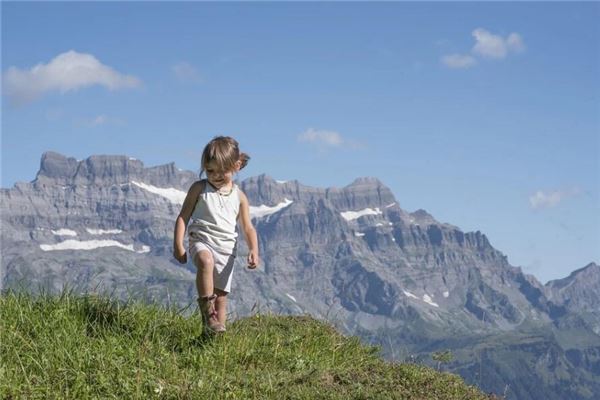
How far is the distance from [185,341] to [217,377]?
→ 166 cm

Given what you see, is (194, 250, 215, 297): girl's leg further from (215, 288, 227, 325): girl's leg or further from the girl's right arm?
the girl's right arm

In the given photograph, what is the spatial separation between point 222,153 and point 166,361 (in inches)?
123

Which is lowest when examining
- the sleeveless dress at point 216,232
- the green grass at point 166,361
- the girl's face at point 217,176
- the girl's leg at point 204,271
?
the green grass at point 166,361

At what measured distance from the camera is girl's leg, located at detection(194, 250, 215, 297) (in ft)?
38.1

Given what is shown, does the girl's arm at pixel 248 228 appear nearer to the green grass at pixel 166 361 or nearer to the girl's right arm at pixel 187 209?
the girl's right arm at pixel 187 209

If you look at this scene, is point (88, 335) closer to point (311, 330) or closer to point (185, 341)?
point (185, 341)

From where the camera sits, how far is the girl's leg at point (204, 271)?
11609 mm

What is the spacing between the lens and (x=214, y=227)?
1195 cm

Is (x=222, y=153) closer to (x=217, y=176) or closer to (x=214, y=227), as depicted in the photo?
(x=217, y=176)

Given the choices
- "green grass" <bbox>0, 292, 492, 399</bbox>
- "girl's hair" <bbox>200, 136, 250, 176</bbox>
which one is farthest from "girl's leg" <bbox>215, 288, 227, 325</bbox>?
"girl's hair" <bbox>200, 136, 250, 176</bbox>

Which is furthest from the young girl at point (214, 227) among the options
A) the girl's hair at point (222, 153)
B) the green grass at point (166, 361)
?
the green grass at point (166, 361)

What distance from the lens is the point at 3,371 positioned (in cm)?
987

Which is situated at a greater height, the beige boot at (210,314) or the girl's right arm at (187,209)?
the girl's right arm at (187,209)

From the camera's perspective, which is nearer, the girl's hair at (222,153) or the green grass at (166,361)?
the green grass at (166,361)
